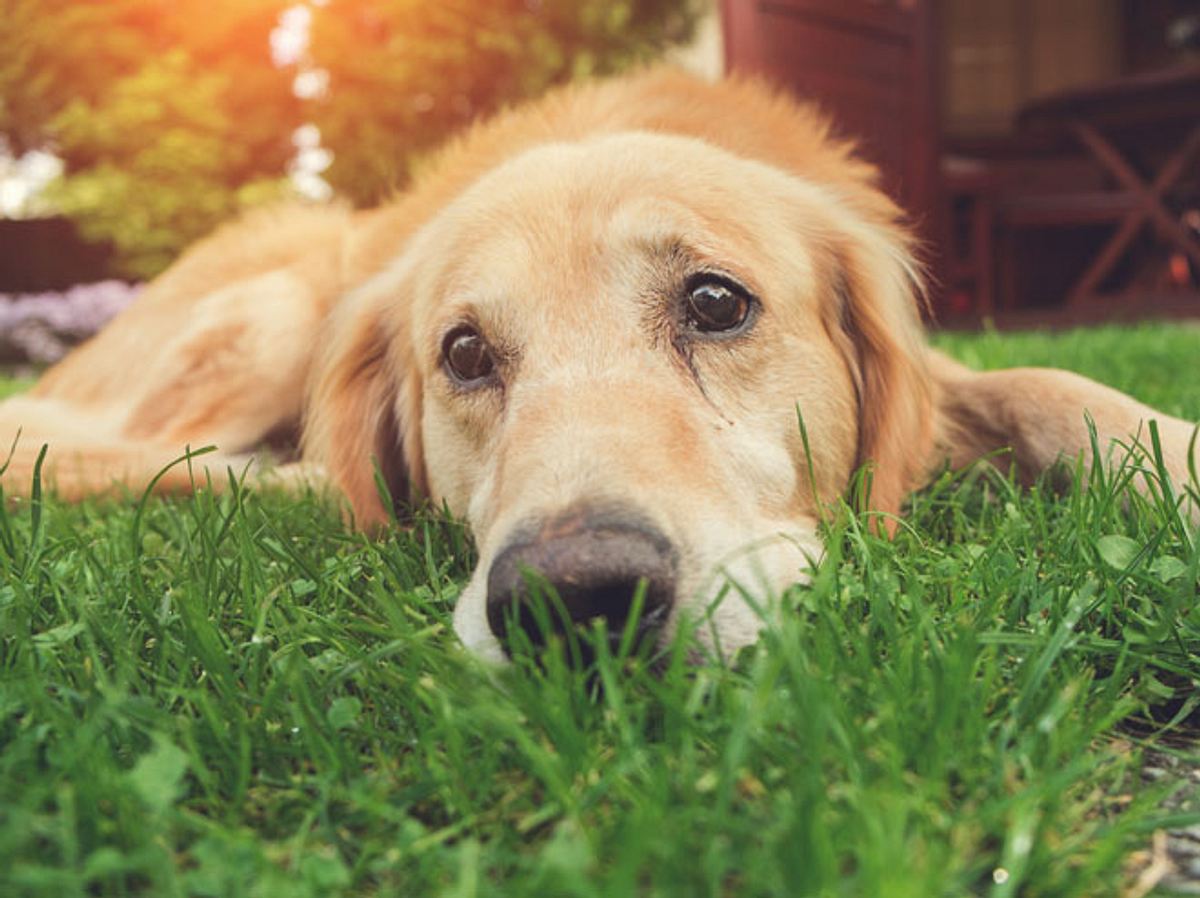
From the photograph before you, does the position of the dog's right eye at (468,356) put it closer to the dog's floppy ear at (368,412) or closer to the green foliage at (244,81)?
the dog's floppy ear at (368,412)

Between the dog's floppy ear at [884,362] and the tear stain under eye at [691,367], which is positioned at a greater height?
the tear stain under eye at [691,367]

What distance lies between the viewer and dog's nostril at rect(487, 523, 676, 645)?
50.8 inches

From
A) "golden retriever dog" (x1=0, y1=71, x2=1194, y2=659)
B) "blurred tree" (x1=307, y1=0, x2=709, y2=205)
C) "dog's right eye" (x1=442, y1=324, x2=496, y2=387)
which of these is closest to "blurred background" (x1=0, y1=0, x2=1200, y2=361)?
"blurred tree" (x1=307, y1=0, x2=709, y2=205)

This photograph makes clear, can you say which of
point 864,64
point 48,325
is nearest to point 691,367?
point 864,64

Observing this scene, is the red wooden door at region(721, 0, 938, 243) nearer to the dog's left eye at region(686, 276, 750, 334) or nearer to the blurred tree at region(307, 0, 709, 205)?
the blurred tree at region(307, 0, 709, 205)

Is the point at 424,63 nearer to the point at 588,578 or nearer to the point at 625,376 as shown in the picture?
the point at 625,376

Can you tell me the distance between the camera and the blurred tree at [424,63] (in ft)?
30.7

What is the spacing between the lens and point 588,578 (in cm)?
129

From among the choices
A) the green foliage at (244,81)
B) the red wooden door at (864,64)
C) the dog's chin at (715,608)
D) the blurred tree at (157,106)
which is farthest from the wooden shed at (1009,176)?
the blurred tree at (157,106)

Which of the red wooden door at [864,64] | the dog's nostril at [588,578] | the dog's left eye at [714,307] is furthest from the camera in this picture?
the red wooden door at [864,64]

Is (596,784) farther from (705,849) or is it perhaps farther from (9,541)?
(9,541)

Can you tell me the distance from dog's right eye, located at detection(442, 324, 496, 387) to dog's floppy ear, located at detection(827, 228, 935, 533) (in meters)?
0.74

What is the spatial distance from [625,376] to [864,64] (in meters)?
6.80

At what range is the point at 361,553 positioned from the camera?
1930 millimetres
